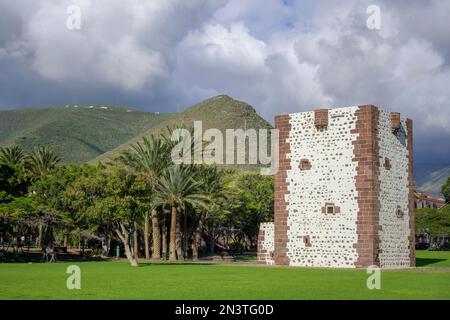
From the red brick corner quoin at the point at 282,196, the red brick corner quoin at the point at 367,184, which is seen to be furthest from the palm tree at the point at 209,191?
the red brick corner quoin at the point at 367,184

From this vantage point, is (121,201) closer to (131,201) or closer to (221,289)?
(131,201)

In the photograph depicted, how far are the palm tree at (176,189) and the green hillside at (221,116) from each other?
301 ft

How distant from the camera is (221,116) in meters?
146

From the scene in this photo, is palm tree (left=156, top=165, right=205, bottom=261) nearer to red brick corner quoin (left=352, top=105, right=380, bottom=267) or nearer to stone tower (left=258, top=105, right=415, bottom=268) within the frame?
stone tower (left=258, top=105, right=415, bottom=268)

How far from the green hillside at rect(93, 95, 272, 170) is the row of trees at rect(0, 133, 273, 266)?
237ft

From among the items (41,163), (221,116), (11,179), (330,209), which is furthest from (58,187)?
(221,116)

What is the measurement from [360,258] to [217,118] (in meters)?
115

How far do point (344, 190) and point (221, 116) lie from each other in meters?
114

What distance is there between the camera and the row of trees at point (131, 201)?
35781 millimetres

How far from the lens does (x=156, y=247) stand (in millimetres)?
49906

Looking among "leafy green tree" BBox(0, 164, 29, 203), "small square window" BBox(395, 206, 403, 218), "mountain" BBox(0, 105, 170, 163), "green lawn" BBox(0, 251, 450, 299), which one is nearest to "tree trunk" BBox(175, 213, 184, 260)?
"leafy green tree" BBox(0, 164, 29, 203)

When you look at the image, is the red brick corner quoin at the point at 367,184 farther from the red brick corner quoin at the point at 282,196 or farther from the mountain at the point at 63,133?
the mountain at the point at 63,133

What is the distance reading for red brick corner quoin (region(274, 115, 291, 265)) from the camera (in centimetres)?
3403
